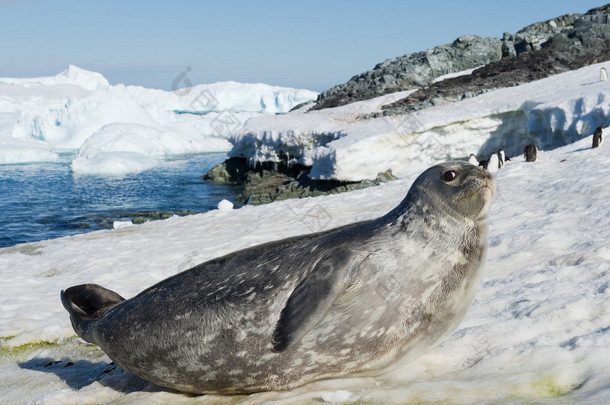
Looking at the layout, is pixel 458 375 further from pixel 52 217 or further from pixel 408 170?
pixel 52 217

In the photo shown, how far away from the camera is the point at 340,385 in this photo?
2869mm

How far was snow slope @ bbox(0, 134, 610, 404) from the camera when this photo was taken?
2736 millimetres

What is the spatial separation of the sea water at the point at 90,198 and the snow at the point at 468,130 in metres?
5.72

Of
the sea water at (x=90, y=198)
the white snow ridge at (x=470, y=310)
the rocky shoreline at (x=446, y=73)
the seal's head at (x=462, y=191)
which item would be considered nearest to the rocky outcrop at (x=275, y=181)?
the rocky shoreline at (x=446, y=73)

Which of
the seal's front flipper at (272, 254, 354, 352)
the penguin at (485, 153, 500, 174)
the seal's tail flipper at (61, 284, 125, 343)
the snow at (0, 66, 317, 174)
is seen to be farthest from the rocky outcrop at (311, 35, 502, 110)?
the seal's front flipper at (272, 254, 354, 352)

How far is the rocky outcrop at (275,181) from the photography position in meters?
18.0

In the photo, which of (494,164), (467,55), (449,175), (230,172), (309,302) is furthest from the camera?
(467,55)

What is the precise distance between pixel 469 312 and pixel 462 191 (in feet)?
3.56

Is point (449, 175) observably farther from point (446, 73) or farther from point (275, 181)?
point (446, 73)

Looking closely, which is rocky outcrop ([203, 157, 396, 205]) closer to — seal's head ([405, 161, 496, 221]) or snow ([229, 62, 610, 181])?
snow ([229, 62, 610, 181])

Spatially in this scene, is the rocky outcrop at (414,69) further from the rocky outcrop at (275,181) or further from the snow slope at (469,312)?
the snow slope at (469,312)

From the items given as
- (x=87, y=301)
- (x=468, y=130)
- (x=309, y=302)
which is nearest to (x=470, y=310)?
(x=309, y=302)

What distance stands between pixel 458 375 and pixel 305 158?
62.6ft

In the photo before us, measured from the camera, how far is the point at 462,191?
115 inches
